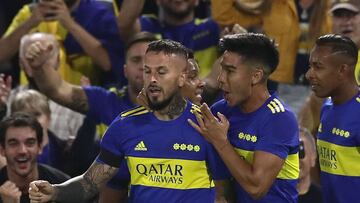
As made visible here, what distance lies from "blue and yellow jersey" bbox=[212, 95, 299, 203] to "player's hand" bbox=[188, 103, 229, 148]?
0.71 ft

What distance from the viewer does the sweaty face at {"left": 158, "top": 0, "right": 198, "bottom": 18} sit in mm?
6188

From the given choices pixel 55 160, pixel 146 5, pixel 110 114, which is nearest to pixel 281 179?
pixel 110 114

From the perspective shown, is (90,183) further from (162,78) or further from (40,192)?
(162,78)

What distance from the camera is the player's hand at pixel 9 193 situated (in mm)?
4629

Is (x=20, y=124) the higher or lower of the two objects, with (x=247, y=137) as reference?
lower

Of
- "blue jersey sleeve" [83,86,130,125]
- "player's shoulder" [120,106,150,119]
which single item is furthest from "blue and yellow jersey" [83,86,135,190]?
"player's shoulder" [120,106,150,119]

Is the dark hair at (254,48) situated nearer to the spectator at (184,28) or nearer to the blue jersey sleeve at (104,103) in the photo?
the blue jersey sleeve at (104,103)

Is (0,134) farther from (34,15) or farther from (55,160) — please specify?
(34,15)

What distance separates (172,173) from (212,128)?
283mm

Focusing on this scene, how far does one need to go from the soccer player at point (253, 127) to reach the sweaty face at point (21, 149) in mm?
1390

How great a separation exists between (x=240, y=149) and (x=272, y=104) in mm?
254

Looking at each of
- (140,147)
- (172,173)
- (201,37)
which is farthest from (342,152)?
(201,37)

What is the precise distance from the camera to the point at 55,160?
19.3ft

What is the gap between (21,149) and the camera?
5.08 metres
